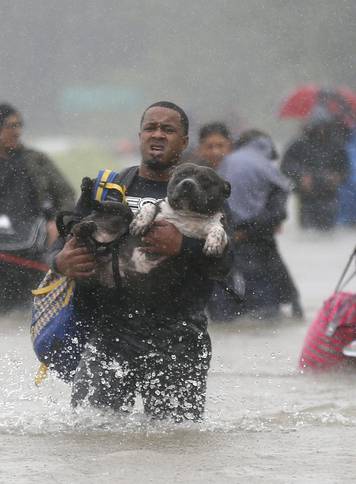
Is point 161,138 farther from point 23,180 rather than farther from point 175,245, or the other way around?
point 23,180

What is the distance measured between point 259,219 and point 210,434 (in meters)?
4.46

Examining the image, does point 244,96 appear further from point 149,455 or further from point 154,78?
point 149,455

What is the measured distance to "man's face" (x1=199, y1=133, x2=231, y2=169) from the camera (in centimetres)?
1021

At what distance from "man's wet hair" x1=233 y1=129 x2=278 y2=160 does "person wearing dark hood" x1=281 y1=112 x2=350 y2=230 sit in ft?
1.50

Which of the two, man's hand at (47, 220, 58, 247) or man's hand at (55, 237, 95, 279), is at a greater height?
man's hand at (55, 237, 95, 279)

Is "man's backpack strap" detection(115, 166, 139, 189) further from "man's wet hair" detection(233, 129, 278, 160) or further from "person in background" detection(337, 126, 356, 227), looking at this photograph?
"person in background" detection(337, 126, 356, 227)

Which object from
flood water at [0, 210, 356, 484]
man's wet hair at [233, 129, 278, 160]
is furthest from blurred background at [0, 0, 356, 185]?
flood water at [0, 210, 356, 484]

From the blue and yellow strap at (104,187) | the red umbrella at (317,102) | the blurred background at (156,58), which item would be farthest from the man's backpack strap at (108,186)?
the blurred background at (156,58)

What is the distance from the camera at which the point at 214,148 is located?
10.3 metres

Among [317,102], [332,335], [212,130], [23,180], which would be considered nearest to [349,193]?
[317,102]

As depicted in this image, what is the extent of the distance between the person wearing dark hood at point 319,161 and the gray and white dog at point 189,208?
549cm

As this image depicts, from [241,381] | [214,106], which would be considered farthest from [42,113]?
[241,381]

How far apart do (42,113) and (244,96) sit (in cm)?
172

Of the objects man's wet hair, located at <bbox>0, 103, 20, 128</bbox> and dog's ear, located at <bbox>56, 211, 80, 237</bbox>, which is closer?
dog's ear, located at <bbox>56, 211, 80, 237</bbox>
